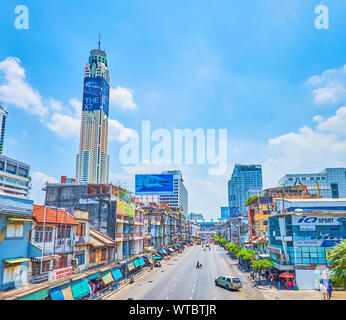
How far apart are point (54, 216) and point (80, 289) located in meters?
8.19

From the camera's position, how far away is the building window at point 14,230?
80.7 ft

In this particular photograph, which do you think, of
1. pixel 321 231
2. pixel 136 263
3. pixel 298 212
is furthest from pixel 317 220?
pixel 136 263

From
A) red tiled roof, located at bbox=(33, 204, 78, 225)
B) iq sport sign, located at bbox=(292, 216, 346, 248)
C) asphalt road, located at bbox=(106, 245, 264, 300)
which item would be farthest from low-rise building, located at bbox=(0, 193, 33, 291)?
iq sport sign, located at bbox=(292, 216, 346, 248)

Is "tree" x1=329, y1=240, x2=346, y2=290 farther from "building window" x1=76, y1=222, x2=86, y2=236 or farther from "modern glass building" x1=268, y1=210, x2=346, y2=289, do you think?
"building window" x1=76, y1=222, x2=86, y2=236

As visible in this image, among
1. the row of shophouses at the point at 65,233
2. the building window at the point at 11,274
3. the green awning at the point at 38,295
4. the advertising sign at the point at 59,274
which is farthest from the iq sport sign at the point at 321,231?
the building window at the point at 11,274

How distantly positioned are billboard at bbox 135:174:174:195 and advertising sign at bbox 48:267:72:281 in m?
33.1

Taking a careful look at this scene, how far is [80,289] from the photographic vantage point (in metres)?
31.5

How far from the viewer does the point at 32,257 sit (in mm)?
27391

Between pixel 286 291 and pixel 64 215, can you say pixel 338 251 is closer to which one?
pixel 286 291

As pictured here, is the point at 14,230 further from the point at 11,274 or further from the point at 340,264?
the point at 340,264

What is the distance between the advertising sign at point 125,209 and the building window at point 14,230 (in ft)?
81.9

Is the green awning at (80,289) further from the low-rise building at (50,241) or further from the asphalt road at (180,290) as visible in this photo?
the asphalt road at (180,290)

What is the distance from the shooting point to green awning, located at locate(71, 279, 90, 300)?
99.5 ft
